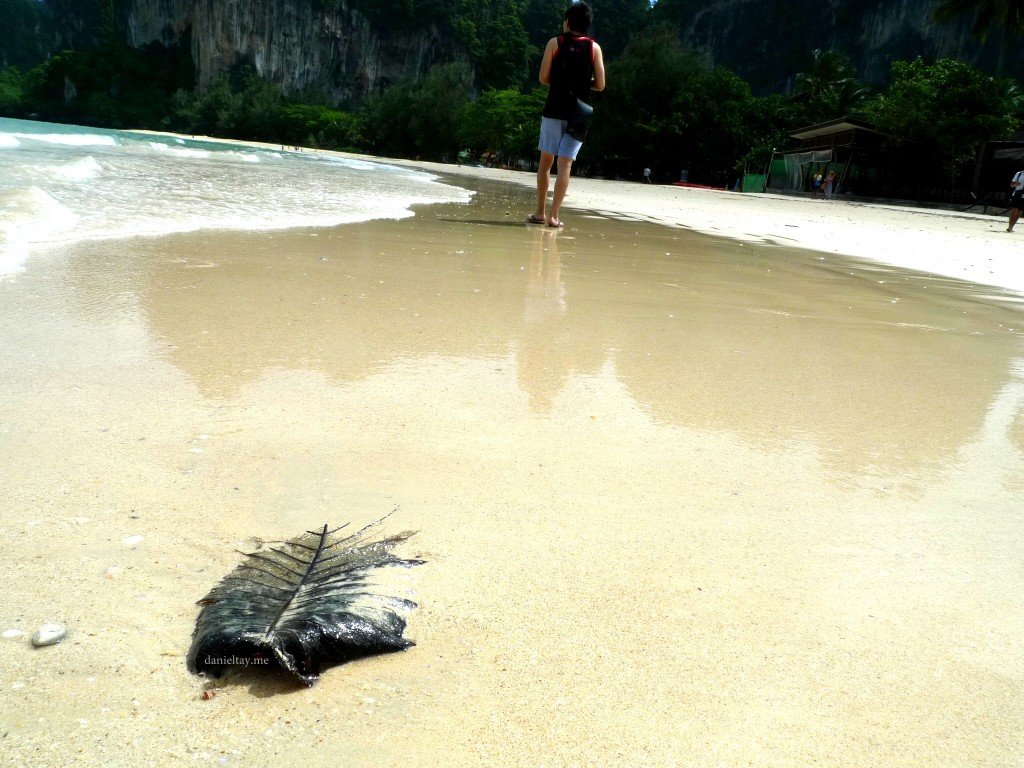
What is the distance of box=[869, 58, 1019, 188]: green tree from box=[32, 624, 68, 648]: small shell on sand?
30.3m

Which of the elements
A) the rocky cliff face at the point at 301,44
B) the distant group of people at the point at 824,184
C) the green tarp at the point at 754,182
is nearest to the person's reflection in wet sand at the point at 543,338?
the distant group of people at the point at 824,184

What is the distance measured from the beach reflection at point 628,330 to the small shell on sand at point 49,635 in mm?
1029

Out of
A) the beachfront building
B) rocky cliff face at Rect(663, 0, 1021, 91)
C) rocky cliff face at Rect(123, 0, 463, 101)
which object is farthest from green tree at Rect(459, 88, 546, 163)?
rocky cliff face at Rect(123, 0, 463, 101)

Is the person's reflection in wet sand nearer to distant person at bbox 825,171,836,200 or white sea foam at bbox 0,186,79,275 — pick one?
white sea foam at bbox 0,186,79,275

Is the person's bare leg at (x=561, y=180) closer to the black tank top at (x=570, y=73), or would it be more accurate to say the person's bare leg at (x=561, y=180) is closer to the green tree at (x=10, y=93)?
the black tank top at (x=570, y=73)

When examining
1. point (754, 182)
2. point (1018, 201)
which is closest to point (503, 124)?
point (754, 182)

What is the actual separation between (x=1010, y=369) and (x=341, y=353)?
103 inches

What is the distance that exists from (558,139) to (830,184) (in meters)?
30.7

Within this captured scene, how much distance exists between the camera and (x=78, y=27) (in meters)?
120

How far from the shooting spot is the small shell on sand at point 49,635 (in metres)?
1.03

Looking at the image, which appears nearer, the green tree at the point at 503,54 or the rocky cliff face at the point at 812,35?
the rocky cliff face at the point at 812,35

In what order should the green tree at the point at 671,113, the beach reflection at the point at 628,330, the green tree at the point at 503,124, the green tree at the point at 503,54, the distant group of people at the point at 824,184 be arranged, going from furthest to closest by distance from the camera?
1. the green tree at the point at 503,54
2. the green tree at the point at 503,124
3. the green tree at the point at 671,113
4. the distant group of people at the point at 824,184
5. the beach reflection at the point at 628,330

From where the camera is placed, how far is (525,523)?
147 centimetres

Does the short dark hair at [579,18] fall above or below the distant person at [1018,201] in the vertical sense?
above
